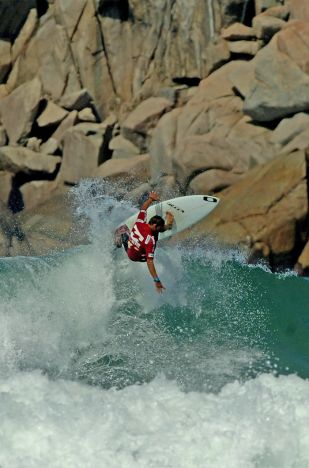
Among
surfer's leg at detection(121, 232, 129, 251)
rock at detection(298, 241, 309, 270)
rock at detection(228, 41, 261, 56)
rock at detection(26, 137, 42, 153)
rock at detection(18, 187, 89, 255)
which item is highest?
surfer's leg at detection(121, 232, 129, 251)

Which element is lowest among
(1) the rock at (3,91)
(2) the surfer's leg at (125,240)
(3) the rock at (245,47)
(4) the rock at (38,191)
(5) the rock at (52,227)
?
(4) the rock at (38,191)

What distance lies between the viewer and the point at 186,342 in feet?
39.8

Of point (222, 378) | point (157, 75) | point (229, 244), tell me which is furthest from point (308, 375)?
point (157, 75)

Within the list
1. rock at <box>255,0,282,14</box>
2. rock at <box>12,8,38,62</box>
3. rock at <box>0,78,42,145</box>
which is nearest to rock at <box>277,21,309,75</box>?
rock at <box>255,0,282,14</box>

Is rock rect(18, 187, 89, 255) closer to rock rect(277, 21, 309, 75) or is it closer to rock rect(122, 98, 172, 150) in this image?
rock rect(122, 98, 172, 150)

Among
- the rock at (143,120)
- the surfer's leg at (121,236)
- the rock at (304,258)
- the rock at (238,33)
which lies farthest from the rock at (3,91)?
the surfer's leg at (121,236)

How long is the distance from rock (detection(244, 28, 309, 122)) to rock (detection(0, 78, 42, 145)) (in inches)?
366

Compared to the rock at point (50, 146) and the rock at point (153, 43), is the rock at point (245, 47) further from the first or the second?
the rock at point (50, 146)

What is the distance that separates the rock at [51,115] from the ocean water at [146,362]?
1292 cm

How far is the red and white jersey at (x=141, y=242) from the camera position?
12375 mm

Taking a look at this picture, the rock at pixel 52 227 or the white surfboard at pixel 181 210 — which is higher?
the white surfboard at pixel 181 210

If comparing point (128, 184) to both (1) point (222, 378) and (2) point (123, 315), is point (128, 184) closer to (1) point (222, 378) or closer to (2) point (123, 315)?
(2) point (123, 315)

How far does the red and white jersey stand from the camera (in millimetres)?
12375

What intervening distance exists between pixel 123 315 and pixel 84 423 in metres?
4.41
